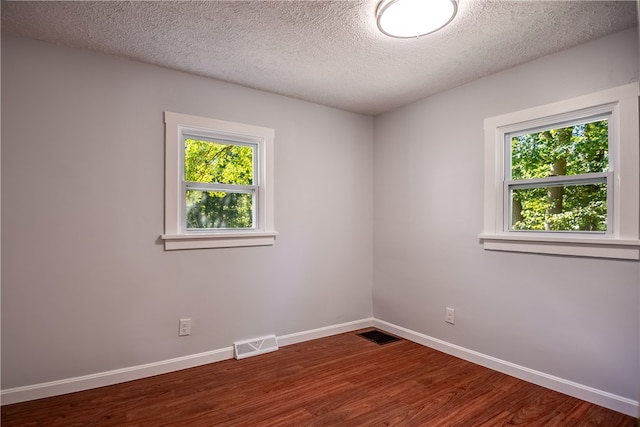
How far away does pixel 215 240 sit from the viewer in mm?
2928

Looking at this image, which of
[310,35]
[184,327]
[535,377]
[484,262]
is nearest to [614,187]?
[484,262]

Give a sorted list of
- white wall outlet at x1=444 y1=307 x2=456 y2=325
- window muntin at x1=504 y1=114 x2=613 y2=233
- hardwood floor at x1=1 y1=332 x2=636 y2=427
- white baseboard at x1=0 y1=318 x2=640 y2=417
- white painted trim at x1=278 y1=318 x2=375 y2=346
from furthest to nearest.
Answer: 1. white painted trim at x1=278 y1=318 x2=375 y2=346
2. white wall outlet at x1=444 y1=307 x2=456 y2=325
3. window muntin at x1=504 y1=114 x2=613 y2=233
4. white baseboard at x1=0 y1=318 x2=640 y2=417
5. hardwood floor at x1=1 y1=332 x2=636 y2=427

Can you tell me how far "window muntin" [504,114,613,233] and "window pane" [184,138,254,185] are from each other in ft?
7.41

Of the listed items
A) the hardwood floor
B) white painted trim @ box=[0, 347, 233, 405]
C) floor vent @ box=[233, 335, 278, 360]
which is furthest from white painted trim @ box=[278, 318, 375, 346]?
white painted trim @ box=[0, 347, 233, 405]

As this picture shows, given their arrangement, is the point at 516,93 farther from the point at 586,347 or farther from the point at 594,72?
the point at 586,347

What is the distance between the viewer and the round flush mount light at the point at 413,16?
1870 millimetres

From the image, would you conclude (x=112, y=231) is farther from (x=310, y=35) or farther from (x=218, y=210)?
(x=310, y=35)

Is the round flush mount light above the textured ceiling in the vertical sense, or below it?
below

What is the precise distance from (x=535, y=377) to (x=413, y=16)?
260cm

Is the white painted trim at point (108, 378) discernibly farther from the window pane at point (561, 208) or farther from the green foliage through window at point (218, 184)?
the window pane at point (561, 208)

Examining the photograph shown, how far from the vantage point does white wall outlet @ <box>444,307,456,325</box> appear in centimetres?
309

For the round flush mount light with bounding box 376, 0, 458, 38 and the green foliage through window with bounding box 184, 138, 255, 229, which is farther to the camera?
the green foliage through window with bounding box 184, 138, 255, 229

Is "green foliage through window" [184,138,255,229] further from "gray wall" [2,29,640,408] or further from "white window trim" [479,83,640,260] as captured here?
"white window trim" [479,83,640,260]

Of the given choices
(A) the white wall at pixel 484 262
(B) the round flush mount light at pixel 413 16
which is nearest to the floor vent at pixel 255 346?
(A) the white wall at pixel 484 262
